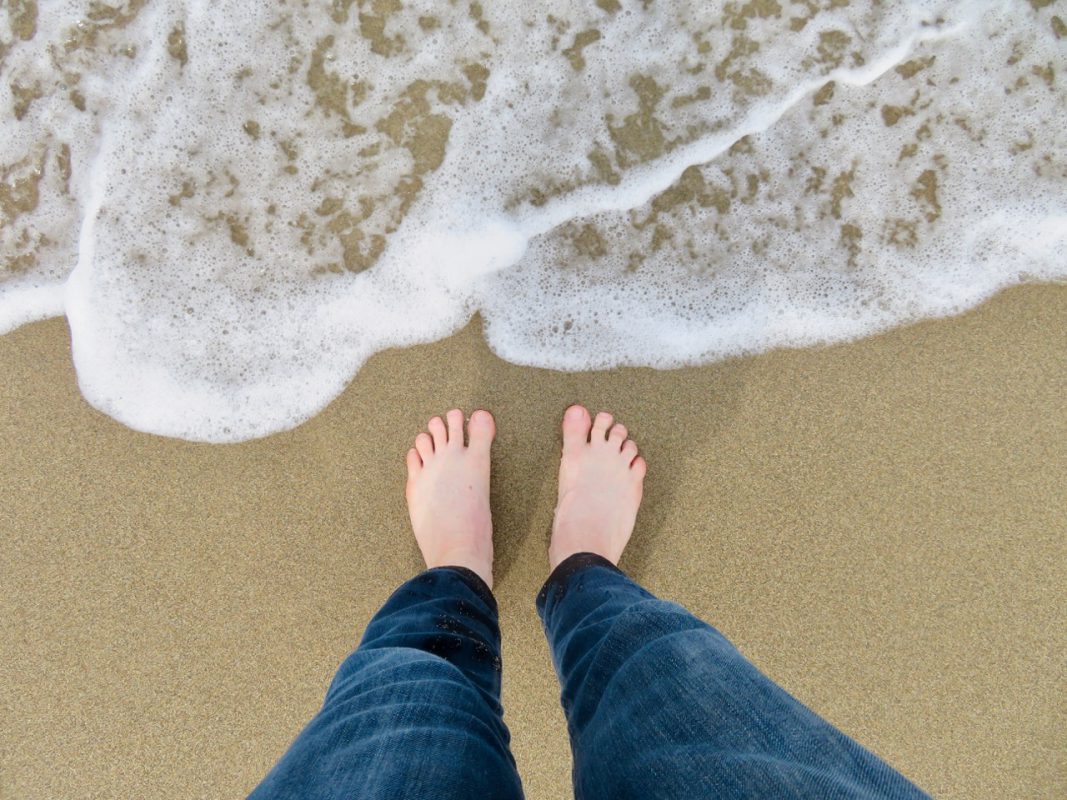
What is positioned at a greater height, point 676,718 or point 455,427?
point 455,427

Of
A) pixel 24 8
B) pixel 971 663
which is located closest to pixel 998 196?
pixel 971 663

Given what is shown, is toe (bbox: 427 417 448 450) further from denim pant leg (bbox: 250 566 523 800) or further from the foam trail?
the foam trail

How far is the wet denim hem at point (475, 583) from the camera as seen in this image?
1385 mm

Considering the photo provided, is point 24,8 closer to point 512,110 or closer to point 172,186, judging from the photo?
point 172,186

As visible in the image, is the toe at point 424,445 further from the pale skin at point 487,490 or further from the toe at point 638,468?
the toe at point 638,468

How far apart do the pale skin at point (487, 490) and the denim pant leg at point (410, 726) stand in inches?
9.1

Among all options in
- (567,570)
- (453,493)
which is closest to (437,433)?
(453,493)

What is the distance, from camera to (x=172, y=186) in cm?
160

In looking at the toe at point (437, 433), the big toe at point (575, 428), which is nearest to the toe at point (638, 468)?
the big toe at point (575, 428)

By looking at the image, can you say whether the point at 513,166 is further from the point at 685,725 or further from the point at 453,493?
the point at 685,725

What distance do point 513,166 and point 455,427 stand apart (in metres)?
0.65

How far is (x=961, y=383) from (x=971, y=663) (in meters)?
0.63

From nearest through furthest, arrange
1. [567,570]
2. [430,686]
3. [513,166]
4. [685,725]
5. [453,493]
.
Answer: [685,725] < [430,686] < [567,570] < [453,493] < [513,166]

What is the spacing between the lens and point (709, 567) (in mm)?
1541
